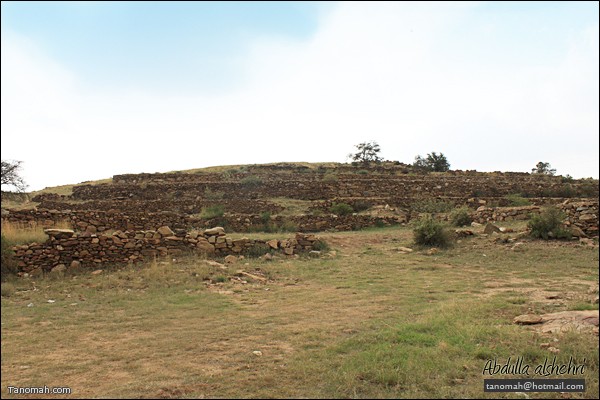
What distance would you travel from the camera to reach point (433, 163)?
129 ft

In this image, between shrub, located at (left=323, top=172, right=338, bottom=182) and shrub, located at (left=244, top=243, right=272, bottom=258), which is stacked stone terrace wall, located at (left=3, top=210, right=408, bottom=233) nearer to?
shrub, located at (left=244, top=243, right=272, bottom=258)

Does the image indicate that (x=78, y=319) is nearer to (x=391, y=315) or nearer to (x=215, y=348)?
(x=215, y=348)

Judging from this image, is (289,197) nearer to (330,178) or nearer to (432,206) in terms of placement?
(330,178)

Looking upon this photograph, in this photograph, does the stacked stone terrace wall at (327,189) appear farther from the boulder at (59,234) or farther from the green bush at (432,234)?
the boulder at (59,234)

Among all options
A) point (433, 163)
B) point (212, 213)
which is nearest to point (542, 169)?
point (433, 163)

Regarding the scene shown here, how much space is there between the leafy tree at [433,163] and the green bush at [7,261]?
108 ft

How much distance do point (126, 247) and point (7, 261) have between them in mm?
2611

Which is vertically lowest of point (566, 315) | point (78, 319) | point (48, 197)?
point (78, 319)

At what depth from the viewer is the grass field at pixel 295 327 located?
3.99m

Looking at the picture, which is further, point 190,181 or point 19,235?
point 190,181

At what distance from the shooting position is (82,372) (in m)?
4.54

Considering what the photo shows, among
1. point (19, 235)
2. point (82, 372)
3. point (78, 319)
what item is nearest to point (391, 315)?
point (82, 372)

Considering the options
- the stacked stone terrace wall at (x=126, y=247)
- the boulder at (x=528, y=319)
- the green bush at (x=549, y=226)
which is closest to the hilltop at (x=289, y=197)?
the stacked stone terrace wall at (x=126, y=247)

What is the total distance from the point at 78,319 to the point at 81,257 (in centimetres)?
423
